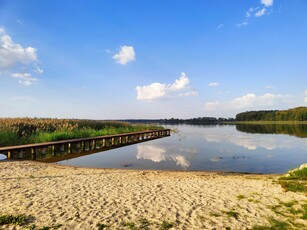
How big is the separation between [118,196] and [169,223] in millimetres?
2349

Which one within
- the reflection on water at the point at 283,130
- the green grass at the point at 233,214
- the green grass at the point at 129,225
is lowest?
the green grass at the point at 233,214

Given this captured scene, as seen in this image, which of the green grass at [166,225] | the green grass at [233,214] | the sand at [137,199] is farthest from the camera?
the green grass at [233,214]

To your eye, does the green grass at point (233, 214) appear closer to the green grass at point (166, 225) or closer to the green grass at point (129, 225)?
the green grass at point (166, 225)

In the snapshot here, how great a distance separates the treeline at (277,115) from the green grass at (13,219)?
120m

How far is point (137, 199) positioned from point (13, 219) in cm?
309

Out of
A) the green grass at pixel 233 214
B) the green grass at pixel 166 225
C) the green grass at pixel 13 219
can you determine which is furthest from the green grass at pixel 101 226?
the green grass at pixel 233 214

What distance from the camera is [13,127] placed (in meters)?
18.8

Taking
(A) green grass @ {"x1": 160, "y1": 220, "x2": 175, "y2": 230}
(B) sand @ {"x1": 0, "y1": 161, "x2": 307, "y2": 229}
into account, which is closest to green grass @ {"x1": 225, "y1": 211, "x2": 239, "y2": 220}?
(B) sand @ {"x1": 0, "y1": 161, "x2": 307, "y2": 229}

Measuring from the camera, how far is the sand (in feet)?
18.5

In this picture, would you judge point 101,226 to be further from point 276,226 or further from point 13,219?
point 276,226

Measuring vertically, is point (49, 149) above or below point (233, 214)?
above

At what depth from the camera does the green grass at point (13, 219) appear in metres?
5.24

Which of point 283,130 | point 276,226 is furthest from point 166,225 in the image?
point 283,130

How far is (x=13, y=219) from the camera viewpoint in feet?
17.6
